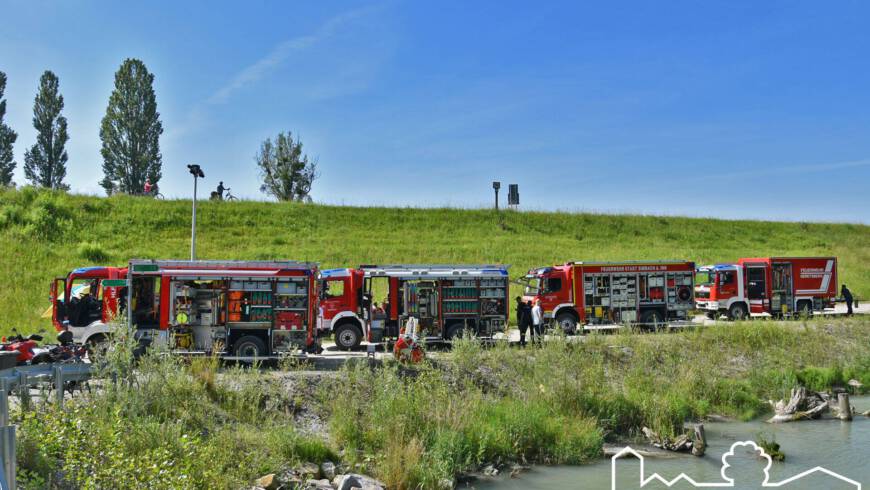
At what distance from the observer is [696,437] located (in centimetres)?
1453

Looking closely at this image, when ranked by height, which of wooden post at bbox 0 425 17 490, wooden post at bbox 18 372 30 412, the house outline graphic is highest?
wooden post at bbox 0 425 17 490

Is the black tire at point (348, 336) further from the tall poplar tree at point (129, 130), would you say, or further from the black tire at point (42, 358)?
the tall poplar tree at point (129, 130)

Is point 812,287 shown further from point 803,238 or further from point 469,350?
point 803,238

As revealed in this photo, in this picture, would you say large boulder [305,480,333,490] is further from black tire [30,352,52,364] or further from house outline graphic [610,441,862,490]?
black tire [30,352,52,364]

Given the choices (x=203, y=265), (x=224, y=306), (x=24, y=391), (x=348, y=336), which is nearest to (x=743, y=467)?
(x=348, y=336)

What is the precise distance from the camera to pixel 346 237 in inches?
1843

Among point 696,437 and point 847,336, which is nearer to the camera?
point 696,437

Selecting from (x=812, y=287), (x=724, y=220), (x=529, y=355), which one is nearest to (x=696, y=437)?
(x=529, y=355)

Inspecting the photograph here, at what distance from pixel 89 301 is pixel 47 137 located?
47.9 meters

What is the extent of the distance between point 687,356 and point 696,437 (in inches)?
288

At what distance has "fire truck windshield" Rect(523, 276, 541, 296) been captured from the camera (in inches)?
1039

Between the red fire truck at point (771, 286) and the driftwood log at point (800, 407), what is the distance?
12.4 metres

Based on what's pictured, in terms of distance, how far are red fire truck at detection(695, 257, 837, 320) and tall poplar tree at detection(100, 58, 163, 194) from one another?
46961mm

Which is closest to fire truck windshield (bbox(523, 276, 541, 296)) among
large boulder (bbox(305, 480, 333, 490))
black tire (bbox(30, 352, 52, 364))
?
large boulder (bbox(305, 480, 333, 490))
